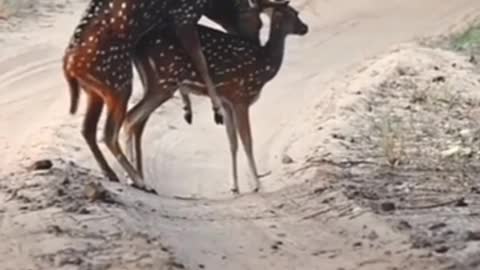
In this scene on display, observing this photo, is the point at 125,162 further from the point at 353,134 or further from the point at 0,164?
the point at 353,134

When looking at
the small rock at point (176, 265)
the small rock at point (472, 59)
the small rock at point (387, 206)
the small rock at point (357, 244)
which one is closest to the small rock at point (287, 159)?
the small rock at point (387, 206)

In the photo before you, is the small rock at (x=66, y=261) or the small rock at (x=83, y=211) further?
the small rock at (x=83, y=211)

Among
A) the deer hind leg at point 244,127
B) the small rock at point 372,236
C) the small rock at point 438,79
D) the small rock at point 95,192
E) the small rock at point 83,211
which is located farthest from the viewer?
the small rock at point 438,79

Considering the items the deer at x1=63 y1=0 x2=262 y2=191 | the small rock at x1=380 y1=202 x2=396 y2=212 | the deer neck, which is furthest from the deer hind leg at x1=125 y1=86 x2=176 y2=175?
the small rock at x1=380 y1=202 x2=396 y2=212

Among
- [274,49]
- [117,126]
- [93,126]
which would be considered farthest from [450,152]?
[93,126]

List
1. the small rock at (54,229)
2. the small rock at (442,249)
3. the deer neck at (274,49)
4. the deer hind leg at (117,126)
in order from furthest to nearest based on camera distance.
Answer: the deer neck at (274,49), the deer hind leg at (117,126), the small rock at (54,229), the small rock at (442,249)

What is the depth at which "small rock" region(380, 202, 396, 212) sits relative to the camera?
752 cm

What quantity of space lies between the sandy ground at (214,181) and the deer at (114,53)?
11.6 inches

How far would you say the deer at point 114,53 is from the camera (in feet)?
→ 26.6

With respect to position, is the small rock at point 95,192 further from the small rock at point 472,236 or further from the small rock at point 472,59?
the small rock at point 472,59

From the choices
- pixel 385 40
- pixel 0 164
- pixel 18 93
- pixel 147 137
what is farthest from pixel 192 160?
pixel 385 40

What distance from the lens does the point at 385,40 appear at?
569 inches

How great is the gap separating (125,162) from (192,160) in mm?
1044

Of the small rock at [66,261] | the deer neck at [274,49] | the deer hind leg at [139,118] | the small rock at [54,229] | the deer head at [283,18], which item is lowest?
the small rock at [66,261]
